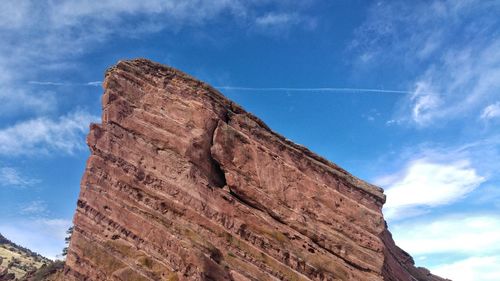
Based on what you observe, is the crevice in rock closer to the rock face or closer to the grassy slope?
the rock face

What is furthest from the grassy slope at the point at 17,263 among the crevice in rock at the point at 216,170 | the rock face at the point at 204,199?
the crevice in rock at the point at 216,170

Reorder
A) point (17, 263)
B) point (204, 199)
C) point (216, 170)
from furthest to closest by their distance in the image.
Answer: point (17, 263), point (216, 170), point (204, 199)

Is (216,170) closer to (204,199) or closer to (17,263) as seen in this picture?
(204,199)

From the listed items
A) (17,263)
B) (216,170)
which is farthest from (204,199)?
(17,263)

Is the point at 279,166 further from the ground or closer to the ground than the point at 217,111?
closer to the ground

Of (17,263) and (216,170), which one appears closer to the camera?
(216,170)

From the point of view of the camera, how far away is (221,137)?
40.2m

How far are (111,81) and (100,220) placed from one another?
1268 cm

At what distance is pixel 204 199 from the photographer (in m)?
36.5

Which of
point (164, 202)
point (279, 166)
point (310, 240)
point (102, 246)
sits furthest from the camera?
point (279, 166)

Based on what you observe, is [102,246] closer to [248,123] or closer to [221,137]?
[221,137]

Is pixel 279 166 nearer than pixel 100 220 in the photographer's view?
No

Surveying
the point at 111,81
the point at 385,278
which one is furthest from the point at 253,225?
the point at 111,81

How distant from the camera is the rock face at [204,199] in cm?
3328
